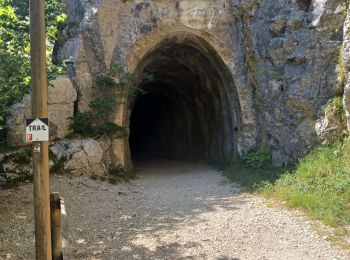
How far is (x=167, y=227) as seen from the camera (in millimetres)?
6918

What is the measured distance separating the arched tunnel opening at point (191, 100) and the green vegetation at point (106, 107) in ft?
5.10

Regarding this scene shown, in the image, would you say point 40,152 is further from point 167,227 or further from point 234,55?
point 234,55

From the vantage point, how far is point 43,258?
14.1 feet

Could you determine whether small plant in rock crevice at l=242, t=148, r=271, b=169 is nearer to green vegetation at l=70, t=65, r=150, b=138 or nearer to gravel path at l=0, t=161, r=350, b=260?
gravel path at l=0, t=161, r=350, b=260

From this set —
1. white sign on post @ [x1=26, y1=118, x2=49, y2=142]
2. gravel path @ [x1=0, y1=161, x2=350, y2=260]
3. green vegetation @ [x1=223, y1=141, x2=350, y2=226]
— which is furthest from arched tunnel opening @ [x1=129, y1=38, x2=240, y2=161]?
white sign on post @ [x1=26, y1=118, x2=49, y2=142]

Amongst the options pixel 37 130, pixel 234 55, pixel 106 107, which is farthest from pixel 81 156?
pixel 37 130

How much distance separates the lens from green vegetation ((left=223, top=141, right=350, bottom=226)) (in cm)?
709

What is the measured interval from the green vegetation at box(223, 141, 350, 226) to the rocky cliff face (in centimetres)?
79

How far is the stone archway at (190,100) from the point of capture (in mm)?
14086

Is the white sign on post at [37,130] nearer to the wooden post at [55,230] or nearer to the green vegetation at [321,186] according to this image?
the wooden post at [55,230]

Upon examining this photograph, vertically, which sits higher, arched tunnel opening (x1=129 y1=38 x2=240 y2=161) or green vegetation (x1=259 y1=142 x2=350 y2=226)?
arched tunnel opening (x1=129 y1=38 x2=240 y2=161)

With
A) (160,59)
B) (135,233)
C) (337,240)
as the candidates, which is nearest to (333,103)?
(337,240)

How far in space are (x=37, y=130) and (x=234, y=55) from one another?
10.5 metres

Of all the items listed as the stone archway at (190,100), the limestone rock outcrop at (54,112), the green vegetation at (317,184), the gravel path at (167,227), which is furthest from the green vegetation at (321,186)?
the limestone rock outcrop at (54,112)
